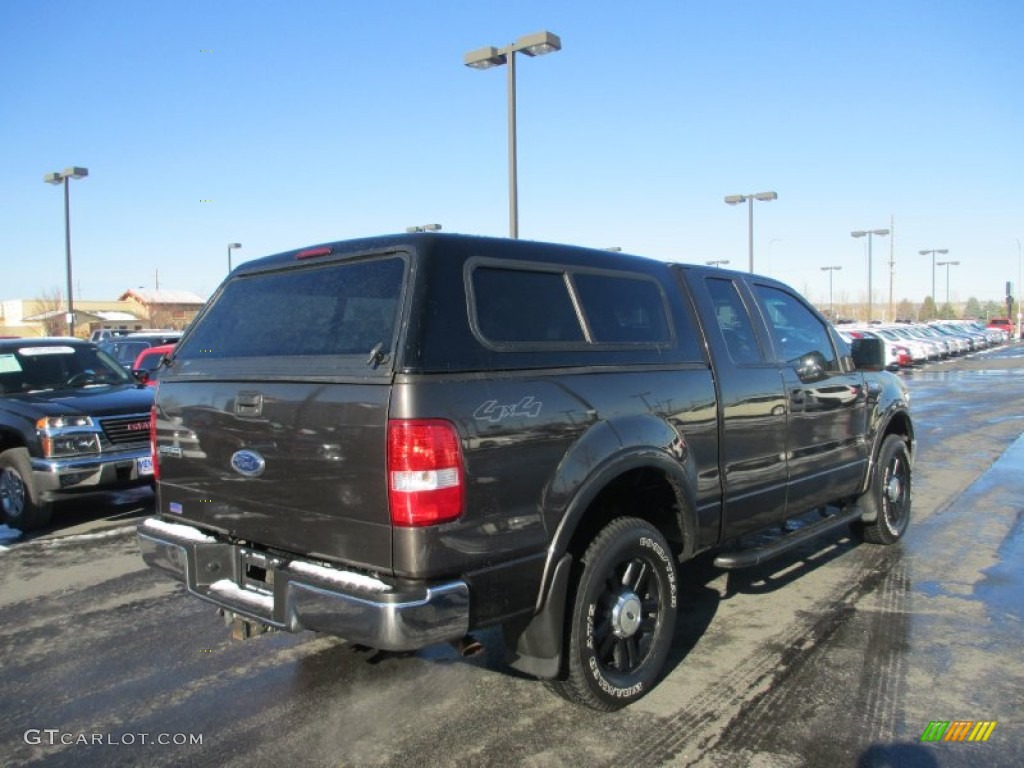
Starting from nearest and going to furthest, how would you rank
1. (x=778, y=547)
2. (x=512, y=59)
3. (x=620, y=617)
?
1. (x=620, y=617)
2. (x=778, y=547)
3. (x=512, y=59)

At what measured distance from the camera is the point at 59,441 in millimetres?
6750

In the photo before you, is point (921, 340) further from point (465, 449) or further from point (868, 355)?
point (465, 449)

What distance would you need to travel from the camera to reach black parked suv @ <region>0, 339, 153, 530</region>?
6727 millimetres

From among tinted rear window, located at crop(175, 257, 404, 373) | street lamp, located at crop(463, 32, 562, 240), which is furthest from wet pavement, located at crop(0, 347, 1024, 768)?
street lamp, located at crop(463, 32, 562, 240)

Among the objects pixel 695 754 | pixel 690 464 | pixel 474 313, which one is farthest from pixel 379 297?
pixel 695 754

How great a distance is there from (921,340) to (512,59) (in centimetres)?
2752

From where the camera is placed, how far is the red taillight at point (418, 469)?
2805mm

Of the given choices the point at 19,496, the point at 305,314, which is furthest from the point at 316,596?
the point at 19,496

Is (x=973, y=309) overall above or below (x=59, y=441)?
above

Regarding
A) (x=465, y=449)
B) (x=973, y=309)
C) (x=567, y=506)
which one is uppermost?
(x=973, y=309)

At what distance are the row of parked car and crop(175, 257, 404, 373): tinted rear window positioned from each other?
2336cm

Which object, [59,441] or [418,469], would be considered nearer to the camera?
[418,469]

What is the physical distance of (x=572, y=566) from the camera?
3.37m

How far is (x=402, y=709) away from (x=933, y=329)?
43.4 m
